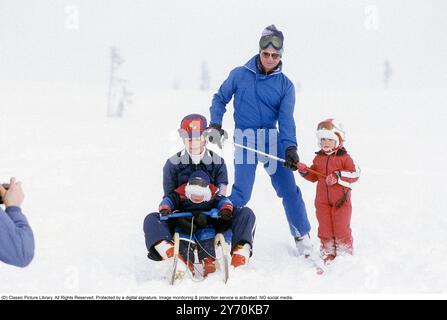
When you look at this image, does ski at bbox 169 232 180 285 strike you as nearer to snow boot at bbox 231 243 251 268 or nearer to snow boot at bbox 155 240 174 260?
snow boot at bbox 155 240 174 260

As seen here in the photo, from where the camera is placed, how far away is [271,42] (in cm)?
471

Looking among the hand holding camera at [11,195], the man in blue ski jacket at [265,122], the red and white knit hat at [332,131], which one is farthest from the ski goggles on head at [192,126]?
the hand holding camera at [11,195]

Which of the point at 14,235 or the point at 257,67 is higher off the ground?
A: the point at 257,67

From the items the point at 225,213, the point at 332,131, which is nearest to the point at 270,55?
the point at 332,131

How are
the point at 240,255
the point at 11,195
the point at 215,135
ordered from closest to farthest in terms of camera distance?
the point at 11,195, the point at 240,255, the point at 215,135

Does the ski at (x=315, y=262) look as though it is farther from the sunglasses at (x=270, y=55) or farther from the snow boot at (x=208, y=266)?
the sunglasses at (x=270, y=55)

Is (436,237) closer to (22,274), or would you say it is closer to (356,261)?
(356,261)

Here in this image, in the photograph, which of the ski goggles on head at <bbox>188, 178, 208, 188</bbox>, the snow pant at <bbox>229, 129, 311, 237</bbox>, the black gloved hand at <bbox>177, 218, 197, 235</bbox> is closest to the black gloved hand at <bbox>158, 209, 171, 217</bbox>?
the black gloved hand at <bbox>177, 218, 197, 235</bbox>

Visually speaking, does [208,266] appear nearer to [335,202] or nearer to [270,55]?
[335,202]

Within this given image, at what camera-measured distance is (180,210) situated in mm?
4371

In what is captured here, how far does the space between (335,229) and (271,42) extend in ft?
6.24
